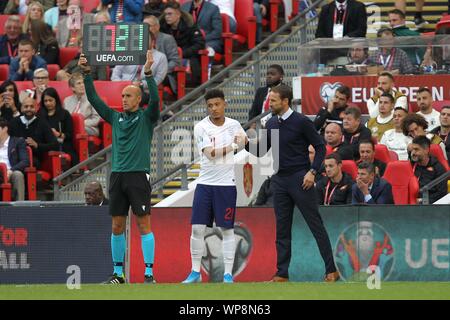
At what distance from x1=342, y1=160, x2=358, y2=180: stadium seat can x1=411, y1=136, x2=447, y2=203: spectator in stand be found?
74 centimetres

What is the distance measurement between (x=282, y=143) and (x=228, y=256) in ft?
4.38

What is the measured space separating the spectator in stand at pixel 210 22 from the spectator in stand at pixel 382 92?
12.2 ft

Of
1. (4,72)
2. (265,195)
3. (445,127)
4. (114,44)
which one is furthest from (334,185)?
(4,72)

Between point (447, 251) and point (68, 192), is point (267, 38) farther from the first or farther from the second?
point (447, 251)

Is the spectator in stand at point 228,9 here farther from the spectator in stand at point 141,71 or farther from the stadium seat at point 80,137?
the stadium seat at point 80,137

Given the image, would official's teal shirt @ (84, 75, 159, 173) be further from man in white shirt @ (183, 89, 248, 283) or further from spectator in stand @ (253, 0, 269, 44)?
spectator in stand @ (253, 0, 269, 44)

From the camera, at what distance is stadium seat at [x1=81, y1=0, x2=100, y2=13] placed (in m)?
24.6

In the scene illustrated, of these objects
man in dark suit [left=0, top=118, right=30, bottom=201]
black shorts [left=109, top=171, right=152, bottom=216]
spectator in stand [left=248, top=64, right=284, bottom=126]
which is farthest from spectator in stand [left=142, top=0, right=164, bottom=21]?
black shorts [left=109, top=171, right=152, bottom=216]

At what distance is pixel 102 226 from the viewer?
17828 mm

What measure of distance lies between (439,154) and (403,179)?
0.77 meters

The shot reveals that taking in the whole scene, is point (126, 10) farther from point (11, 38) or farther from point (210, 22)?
point (11, 38)

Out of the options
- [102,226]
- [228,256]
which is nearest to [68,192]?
[102,226]

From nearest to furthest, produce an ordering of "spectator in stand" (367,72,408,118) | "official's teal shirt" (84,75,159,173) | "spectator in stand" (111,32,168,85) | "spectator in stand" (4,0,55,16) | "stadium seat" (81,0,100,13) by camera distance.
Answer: "official's teal shirt" (84,75,159,173)
"spectator in stand" (367,72,408,118)
"spectator in stand" (111,32,168,85)
"stadium seat" (81,0,100,13)
"spectator in stand" (4,0,55,16)

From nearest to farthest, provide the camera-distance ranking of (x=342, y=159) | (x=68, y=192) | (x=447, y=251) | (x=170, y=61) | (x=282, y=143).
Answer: (x=282, y=143), (x=447, y=251), (x=342, y=159), (x=68, y=192), (x=170, y=61)
